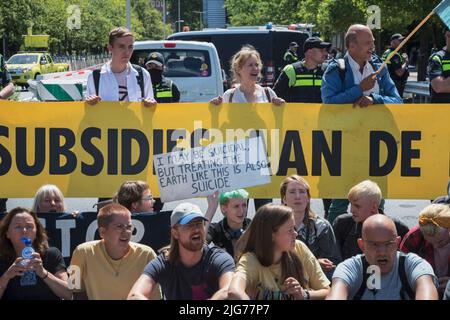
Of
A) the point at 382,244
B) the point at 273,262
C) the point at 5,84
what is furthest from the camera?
the point at 5,84

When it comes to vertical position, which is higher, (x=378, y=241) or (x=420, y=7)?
(x=420, y=7)

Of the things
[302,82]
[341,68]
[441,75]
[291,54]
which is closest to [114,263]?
[341,68]

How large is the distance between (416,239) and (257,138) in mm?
1983

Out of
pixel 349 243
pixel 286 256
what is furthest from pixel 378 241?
pixel 349 243

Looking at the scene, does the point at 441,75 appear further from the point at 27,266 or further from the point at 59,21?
the point at 59,21

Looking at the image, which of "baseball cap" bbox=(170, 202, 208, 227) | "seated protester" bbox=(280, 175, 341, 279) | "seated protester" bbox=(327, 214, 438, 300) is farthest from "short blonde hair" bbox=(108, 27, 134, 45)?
"seated protester" bbox=(327, 214, 438, 300)

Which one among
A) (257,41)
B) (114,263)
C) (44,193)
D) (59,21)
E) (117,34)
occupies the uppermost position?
(59,21)

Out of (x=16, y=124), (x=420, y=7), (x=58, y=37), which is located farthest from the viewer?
(x=58, y=37)

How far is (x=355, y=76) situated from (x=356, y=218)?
1.67 metres

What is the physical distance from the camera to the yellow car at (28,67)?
45.7 metres

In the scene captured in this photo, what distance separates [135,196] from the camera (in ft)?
24.2

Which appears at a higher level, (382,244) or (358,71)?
(358,71)
